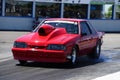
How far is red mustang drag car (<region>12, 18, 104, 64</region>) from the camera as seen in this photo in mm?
11617

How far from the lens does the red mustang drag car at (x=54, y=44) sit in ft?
38.1

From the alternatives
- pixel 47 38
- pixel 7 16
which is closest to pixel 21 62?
pixel 47 38

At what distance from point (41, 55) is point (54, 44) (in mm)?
467

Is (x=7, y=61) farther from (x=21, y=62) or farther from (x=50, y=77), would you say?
(x=50, y=77)

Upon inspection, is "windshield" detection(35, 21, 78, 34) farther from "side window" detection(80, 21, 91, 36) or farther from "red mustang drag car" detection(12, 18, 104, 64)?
"side window" detection(80, 21, 91, 36)

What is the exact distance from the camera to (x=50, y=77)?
32.9 ft

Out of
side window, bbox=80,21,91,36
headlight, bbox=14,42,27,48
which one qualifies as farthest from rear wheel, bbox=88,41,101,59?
headlight, bbox=14,42,27,48

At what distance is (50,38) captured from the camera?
11961 millimetres

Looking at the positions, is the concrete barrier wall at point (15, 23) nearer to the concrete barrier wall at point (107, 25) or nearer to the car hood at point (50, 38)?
the concrete barrier wall at point (107, 25)

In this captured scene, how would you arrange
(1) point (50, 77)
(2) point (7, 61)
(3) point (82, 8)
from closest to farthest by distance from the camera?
(1) point (50, 77)
(2) point (7, 61)
(3) point (82, 8)

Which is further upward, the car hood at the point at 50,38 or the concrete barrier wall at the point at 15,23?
the car hood at the point at 50,38

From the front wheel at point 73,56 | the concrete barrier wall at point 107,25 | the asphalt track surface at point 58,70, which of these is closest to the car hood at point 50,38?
A: the front wheel at point 73,56

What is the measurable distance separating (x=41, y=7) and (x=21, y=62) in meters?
22.5

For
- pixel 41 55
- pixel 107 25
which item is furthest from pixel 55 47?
pixel 107 25
